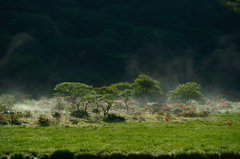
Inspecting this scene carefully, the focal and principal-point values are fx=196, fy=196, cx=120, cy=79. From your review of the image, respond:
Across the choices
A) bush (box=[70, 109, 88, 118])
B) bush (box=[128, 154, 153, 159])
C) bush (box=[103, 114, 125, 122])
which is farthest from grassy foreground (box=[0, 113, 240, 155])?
bush (box=[70, 109, 88, 118])

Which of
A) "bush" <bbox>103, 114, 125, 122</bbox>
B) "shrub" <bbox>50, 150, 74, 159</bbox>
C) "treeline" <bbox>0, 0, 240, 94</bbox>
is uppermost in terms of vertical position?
"treeline" <bbox>0, 0, 240, 94</bbox>

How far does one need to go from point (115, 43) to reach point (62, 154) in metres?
71.3

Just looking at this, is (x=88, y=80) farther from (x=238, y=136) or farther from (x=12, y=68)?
(x=238, y=136)

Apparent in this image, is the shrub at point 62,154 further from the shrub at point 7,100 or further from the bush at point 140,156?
the shrub at point 7,100

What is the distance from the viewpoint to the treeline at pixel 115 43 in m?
60.7

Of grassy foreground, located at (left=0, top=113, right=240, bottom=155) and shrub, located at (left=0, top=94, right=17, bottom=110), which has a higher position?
shrub, located at (left=0, top=94, right=17, bottom=110)

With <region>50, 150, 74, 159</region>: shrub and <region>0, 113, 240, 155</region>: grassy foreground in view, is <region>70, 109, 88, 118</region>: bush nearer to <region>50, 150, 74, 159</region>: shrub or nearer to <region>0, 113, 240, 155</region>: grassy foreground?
<region>0, 113, 240, 155</region>: grassy foreground

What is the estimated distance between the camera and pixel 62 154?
9.13m

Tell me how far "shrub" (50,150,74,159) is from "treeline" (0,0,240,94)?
48834 mm

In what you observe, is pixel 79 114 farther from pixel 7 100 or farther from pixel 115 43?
pixel 115 43

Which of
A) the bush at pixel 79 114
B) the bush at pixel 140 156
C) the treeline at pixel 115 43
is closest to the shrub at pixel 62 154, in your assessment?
A: the bush at pixel 140 156

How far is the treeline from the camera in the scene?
60.7m

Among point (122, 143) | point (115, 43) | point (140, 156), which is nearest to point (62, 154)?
point (122, 143)

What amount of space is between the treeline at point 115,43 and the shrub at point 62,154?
4883 cm
